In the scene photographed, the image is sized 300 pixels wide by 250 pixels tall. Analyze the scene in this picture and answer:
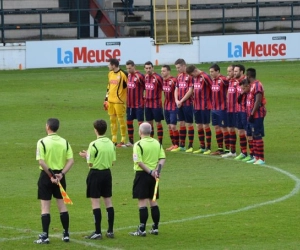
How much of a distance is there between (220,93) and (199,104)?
2.35 feet

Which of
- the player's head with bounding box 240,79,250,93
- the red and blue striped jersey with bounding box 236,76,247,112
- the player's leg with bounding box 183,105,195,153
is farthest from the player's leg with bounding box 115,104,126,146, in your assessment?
the player's head with bounding box 240,79,250,93

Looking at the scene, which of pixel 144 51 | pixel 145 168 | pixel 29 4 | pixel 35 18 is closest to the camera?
pixel 145 168

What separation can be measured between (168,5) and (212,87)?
17676 millimetres

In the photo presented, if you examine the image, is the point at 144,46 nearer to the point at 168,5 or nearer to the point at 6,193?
the point at 168,5

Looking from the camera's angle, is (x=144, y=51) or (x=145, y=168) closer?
(x=145, y=168)

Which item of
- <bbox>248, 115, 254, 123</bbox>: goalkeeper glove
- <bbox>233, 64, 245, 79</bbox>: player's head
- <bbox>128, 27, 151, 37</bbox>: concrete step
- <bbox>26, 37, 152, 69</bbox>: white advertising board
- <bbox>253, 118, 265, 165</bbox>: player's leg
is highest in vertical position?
<bbox>128, 27, 151, 37</bbox>: concrete step

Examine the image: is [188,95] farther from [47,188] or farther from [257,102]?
[47,188]

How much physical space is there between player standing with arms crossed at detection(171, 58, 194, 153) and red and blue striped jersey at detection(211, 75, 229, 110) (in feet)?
2.35

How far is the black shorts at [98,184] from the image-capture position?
1322 centimetres

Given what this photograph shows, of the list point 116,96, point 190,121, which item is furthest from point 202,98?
point 116,96

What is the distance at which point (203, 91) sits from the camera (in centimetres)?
2145

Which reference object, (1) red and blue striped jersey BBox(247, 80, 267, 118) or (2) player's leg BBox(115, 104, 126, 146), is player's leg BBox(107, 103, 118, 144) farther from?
(1) red and blue striped jersey BBox(247, 80, 267, 118)

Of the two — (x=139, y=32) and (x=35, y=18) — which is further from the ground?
(x=35, y=18)

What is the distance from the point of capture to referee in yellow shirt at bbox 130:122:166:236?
1334 centimetres
